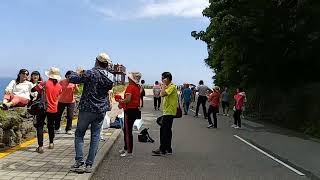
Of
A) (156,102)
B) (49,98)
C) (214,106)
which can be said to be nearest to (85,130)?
(49,98)

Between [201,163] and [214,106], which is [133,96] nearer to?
[201,163]

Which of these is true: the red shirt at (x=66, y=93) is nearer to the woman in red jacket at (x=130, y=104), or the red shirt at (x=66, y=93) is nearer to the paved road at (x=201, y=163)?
the paved road at (x=201, y=163)

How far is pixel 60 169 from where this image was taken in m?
8.55

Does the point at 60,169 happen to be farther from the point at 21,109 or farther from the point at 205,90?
the point at 205,90

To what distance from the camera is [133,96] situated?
10703 mm

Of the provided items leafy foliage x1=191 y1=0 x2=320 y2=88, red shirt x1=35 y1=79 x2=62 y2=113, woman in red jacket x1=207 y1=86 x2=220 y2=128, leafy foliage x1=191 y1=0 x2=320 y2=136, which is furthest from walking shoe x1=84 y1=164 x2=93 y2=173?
leafy foliage x1=191 y1=0 x2=320 y2=88

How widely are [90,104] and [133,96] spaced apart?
239cm

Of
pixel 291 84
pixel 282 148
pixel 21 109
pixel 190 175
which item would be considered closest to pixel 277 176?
pixel 190 175

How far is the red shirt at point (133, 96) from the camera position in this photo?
1066 centimetres

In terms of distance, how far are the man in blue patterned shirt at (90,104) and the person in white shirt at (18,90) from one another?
120 inches

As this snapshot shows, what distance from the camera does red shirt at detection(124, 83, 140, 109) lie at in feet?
35.0

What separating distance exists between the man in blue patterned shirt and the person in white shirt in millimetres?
3040

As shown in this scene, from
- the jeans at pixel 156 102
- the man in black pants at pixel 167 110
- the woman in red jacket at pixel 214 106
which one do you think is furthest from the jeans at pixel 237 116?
the jeans at pixel 156 102

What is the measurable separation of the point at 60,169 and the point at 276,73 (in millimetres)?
19494
